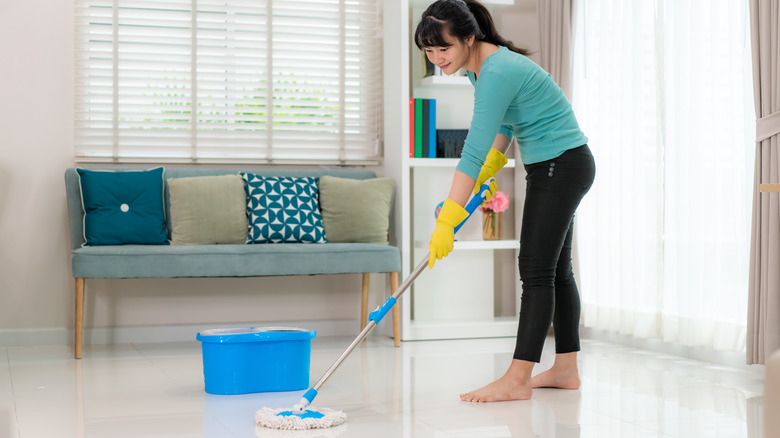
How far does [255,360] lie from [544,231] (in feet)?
3.16

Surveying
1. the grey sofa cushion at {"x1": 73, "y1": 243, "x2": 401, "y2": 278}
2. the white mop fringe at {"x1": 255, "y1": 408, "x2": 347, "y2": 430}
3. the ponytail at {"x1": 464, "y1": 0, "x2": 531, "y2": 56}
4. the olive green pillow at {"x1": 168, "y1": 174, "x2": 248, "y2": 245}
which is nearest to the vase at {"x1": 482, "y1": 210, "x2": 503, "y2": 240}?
the grey sofa cushion at {"x1": 73, "y1": 243, "x2": 401, "y2": 278}

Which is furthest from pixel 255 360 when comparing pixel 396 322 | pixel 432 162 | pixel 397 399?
pixel 432 162

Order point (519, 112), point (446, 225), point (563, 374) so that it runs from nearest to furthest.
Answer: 1. point (446, 225)
2. point (519, 112)
3. point (563, 374)

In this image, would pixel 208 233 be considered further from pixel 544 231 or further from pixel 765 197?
pixel 765 197

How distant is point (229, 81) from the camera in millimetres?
4066

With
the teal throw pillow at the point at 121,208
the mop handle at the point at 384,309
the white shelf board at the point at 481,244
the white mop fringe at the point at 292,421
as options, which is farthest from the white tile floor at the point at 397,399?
the white shelf board at the point at 481,244

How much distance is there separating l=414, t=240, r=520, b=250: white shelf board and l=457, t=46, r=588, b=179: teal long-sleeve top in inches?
59.7

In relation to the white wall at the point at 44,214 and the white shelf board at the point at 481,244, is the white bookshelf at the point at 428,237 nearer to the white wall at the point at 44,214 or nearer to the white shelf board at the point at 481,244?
the white shelf board at the point at 481,244

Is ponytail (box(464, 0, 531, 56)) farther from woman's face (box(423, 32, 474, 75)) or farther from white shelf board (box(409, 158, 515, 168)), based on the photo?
white shelf board (box(409, 158, 515, 168))

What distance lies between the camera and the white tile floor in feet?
6.66

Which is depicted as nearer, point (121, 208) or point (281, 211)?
point (121, 208)

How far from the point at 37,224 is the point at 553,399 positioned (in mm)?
2562

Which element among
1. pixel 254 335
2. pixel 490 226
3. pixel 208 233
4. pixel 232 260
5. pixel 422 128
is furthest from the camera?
pixel 490 226

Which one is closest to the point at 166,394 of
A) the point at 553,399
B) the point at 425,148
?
the point at 553,399
